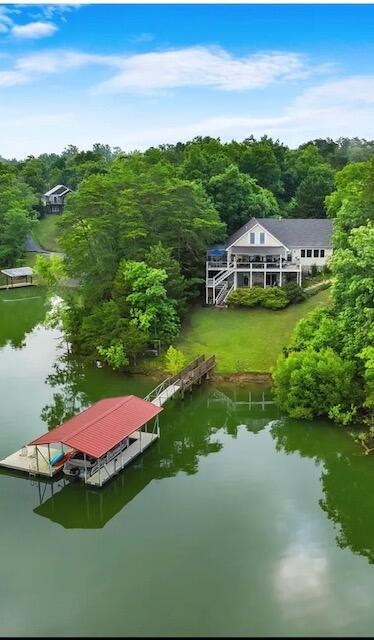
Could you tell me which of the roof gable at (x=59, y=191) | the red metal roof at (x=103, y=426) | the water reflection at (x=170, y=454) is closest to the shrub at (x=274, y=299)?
the water reflection at (x=170, y=454)

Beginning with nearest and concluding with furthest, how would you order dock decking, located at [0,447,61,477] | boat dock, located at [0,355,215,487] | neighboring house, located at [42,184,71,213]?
boat dock, located at [0,355,215,487] < dock decking, located at [0,447,61,477] < neighboring house, located at [42,184,71,213]

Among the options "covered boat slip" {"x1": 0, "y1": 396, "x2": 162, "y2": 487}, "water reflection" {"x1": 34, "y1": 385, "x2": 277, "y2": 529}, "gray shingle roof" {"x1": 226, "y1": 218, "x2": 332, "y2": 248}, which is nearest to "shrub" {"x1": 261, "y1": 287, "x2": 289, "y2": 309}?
"gray shingle roof" {"x1": 226, "y1": 218, "x2": 332, "y2": 248}

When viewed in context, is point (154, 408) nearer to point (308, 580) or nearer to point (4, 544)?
point (4, 544)

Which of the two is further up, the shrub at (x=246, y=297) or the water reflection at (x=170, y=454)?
the shrub at (x=246, y=297)

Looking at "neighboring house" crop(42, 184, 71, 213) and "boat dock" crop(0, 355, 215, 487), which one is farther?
"neighboring house" crop(42, 184, 71, 213)

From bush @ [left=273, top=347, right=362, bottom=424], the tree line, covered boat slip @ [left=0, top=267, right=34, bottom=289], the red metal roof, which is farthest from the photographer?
covered boat slip @ [left=0, top=267, right=34, bottom=289]

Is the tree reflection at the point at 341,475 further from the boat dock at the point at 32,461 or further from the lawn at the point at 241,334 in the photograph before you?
the boat dock at the point at 32,461

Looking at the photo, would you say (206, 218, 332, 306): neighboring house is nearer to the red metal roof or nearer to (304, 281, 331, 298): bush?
(304, 281, 331, 298): bush
